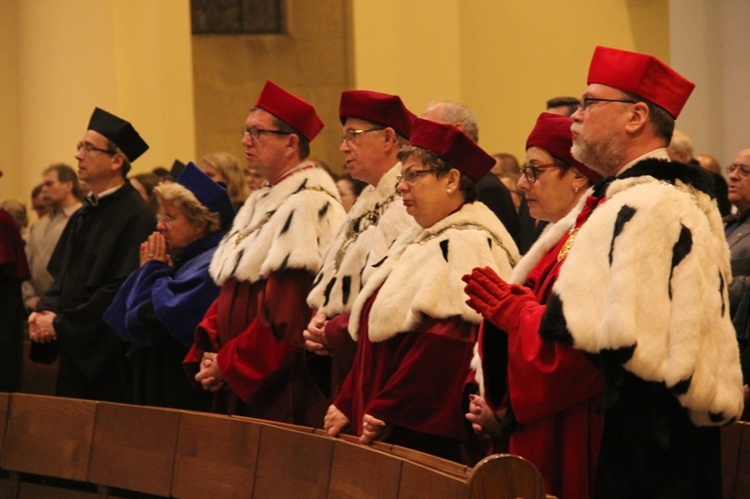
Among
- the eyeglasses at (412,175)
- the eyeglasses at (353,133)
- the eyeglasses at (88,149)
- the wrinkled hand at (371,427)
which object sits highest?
the eyeglasses at (353,133)

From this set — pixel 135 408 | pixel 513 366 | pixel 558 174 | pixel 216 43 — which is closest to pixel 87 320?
pixel 135 408

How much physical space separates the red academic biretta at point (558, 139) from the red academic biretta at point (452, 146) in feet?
0.91

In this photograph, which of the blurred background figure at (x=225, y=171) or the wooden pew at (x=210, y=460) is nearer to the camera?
the wooden pew at (x=210, y=460)

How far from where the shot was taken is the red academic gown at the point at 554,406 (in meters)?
3.54

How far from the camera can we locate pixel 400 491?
152 inches

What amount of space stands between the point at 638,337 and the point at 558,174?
1.17 meters

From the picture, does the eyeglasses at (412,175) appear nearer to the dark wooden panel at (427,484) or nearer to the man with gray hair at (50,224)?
the dark wooden panel at (427,484)

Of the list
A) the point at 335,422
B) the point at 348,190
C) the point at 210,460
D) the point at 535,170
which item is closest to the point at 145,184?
the point at 348,190

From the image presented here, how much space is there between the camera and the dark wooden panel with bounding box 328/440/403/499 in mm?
3936

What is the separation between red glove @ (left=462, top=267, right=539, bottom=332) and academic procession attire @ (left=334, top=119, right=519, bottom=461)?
695 millimetres

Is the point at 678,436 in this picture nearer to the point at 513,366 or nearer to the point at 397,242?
the point at 513,366

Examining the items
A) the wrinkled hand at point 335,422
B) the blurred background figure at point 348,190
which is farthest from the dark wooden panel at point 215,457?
the blurred background figure at point 348,190

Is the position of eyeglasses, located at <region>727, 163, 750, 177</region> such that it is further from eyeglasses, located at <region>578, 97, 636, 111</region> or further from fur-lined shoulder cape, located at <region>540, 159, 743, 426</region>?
fur-lined shoulder cape, located at <region>540, 159, 743, 426</region>

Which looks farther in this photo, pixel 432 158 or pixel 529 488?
pixel 432 158
